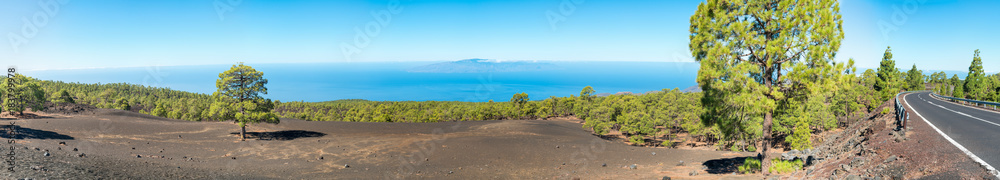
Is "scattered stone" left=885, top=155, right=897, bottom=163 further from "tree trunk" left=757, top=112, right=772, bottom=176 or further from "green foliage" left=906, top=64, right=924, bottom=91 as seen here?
"green foliage" left=906, top=64, right=924, bottom=91

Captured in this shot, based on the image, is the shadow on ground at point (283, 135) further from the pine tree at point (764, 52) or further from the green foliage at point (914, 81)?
the green foliage at point (914, 81)

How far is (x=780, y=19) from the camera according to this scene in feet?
34.2

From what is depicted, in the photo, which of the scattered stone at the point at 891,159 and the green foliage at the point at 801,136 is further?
the green foliage at the point at 801,136

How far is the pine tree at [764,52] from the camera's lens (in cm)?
1013

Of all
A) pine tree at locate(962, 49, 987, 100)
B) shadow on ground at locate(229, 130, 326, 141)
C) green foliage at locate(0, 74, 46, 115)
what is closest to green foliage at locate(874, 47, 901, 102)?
pine tree at locate(962, 49, 987, 100)

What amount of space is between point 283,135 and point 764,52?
1382 inches

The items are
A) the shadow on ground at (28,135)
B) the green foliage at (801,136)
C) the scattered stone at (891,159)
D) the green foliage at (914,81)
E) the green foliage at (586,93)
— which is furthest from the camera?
the green foliage at (914,81)

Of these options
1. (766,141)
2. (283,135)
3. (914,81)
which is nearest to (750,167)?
(766,141)

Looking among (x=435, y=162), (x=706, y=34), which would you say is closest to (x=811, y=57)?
(x=706, y=34)

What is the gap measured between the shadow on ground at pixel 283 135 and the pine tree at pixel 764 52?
3125 cm

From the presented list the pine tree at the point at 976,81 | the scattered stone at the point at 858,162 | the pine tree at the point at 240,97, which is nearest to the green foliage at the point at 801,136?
the scattered stone at the point at 858,162

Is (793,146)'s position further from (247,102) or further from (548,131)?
(247,102)

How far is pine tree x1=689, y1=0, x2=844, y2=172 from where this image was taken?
10133mm

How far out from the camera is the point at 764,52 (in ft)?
34.1
